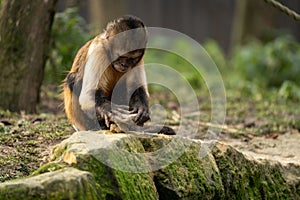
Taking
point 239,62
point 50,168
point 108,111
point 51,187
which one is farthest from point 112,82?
point 239,62

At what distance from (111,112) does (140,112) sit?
0.31 metres

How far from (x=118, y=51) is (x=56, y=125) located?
126cm

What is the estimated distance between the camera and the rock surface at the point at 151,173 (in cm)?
407

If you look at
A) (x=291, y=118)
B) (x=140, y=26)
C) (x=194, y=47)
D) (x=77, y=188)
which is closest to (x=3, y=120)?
(x=140, y=26)

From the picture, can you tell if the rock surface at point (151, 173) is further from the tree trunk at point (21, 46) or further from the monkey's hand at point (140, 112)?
the tree trunk at point (21, 46)

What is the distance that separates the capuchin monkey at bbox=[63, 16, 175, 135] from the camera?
5.69 meters

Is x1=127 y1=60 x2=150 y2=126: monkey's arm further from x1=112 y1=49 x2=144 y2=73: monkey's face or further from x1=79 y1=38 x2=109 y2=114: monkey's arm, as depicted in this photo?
x1=79 y1=38 x2=109 y2=114: monkey's arm

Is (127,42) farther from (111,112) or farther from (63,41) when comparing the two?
(63,41)

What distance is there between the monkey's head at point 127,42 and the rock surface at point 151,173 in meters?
0.87

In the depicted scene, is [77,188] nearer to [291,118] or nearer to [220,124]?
[220,124]

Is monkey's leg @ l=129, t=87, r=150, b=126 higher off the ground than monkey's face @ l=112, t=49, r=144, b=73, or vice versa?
monkey's face @ l=112, t=49, r=144, b=73

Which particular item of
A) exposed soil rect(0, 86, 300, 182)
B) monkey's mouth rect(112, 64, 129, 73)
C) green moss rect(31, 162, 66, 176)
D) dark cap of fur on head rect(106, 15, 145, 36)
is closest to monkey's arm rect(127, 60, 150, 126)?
monkey's mouth rect(112, 64, 129, 73)

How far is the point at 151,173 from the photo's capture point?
4934 mm

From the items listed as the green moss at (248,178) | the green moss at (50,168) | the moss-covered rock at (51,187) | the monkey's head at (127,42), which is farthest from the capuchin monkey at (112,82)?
the moss-covered rock at (51,187)
